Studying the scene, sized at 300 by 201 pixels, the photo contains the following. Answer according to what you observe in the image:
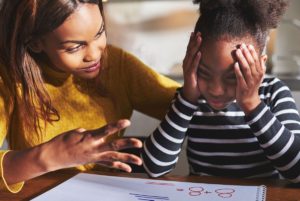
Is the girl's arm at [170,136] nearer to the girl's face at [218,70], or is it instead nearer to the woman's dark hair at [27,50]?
the girl's face at [218,70]

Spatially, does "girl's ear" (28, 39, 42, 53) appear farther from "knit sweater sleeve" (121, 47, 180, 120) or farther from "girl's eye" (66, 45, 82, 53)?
"knit sweater sleeve" (121, 47, 180, 120)

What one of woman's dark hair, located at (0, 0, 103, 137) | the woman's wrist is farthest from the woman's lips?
the woman's wrist

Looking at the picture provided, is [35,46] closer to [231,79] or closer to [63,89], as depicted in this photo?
[63,89]

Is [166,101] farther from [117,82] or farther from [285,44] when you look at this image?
[285,44]

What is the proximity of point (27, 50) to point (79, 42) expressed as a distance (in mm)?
144

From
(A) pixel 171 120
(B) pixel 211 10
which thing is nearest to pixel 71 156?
(A) pixel 171 120

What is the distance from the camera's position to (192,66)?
2.61ft

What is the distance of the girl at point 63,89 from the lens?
2.16 ft

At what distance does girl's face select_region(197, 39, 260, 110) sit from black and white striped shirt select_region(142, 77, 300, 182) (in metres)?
0.06

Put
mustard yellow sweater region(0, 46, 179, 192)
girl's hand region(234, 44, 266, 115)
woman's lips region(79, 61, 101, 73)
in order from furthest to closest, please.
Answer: mustard yellow sweater region(0, 46, 179, 192), woman's lips region(79, 61, 101, 73), girl's hand region(234, 44, 266, 115)

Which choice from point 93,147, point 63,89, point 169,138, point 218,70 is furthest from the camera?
point 63,89

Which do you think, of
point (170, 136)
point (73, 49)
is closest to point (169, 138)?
point (170, 136)

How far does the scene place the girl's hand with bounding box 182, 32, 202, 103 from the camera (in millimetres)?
785

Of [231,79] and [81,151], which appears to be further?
[231,79]
